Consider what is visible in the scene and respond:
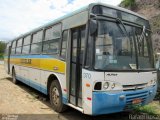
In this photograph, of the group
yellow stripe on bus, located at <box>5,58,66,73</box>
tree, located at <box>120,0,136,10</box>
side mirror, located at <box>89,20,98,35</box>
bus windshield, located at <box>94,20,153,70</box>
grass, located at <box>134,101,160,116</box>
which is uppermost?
tree, located at <box>120,0,136,10</box>

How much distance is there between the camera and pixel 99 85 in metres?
5.71

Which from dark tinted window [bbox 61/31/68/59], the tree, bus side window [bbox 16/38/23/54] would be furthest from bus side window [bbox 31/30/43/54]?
the tree

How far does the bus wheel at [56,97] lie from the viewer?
7.60 meters

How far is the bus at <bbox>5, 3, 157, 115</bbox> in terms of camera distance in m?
5.78

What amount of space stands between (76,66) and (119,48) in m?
1.32

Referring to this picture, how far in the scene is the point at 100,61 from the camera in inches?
230

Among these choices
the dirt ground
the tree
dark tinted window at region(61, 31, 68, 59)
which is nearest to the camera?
the dirt ground

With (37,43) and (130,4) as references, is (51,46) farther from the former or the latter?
(130,4)

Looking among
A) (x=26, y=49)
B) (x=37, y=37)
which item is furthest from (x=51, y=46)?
(x=26, y=49)

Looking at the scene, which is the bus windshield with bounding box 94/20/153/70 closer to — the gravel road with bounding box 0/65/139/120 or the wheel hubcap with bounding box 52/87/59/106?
the gravel road with bounding box 0/65/139/120

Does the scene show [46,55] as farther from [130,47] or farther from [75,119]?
[130,47]

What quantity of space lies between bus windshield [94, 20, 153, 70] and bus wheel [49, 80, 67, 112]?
7.43 feet

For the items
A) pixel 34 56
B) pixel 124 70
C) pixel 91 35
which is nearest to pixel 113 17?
pixel 91 35

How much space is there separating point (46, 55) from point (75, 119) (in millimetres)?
2684
